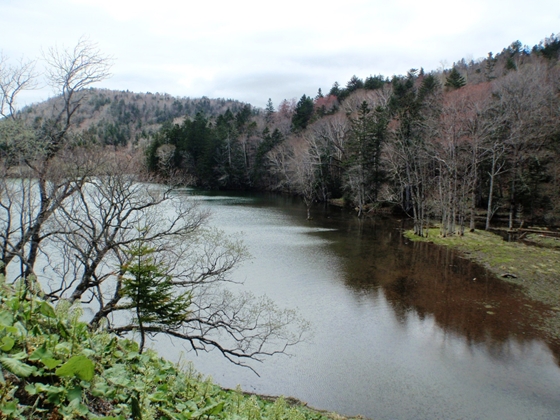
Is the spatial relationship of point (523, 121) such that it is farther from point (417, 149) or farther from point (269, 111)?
point (269, 111)

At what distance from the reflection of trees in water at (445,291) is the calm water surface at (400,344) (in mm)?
61

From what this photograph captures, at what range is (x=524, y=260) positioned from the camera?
25141 millimetres

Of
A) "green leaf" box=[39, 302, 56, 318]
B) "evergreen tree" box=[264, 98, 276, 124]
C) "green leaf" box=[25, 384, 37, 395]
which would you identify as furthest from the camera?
"evergreen tree" box=[264, 98, 276, 124]

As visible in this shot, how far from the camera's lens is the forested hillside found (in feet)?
114

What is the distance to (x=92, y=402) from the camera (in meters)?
3.31

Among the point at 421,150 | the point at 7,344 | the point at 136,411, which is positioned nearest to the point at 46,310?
the point at 7,344

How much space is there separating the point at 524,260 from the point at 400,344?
15275mm

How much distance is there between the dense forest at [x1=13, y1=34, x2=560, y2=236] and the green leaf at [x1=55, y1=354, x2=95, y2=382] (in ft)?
39.3

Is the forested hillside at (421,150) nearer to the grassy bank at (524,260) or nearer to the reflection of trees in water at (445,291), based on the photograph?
the grassy bank at (524,260)

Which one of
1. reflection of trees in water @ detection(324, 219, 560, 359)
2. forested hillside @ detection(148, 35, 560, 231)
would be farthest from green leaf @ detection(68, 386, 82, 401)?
forested hillside @ detection(148, 35, 560, 231)

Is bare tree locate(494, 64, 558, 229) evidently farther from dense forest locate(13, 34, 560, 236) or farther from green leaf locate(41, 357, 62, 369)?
green leaf locate(41, 357, 62, 369)

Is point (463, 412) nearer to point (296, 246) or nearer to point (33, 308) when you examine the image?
point (33, 308)

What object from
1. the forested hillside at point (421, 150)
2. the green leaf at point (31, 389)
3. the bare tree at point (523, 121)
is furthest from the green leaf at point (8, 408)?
the bare tree at point (523, 121)

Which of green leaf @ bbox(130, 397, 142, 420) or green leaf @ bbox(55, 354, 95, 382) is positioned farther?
green leaf @ bbox(130, 397, 142, 420)
